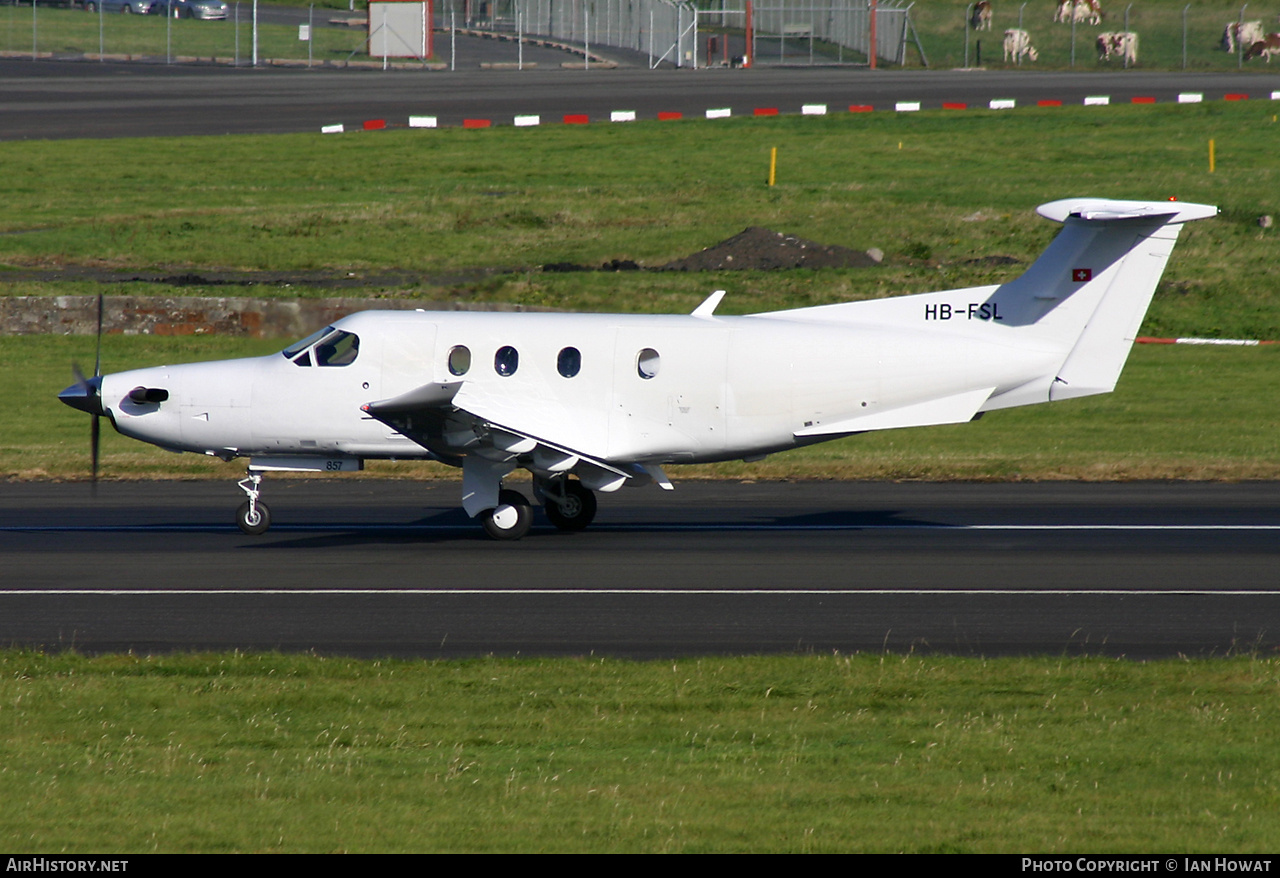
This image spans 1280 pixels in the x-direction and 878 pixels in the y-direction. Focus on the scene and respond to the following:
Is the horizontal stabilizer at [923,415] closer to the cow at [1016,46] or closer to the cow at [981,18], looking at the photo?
the cow at [1016,46]

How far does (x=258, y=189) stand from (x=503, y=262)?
1074cm

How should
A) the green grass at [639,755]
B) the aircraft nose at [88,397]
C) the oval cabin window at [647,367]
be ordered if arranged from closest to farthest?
the green grass at [639,755] → the oval cabin window at [647,367] → the aircraft nose at [88,397]

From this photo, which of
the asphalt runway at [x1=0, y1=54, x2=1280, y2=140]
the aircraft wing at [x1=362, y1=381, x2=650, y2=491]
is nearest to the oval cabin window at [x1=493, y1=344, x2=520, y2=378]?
the aircraft wing at [x1=362, y1=381, x2=650, y2=491]

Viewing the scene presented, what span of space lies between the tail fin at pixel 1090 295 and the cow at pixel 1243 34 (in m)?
60.7

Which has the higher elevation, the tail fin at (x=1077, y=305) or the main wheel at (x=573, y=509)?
the tail fin at (x=1077, y=305)

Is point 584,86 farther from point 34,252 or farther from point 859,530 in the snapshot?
point 859,530

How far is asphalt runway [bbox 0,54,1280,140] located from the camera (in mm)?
53906

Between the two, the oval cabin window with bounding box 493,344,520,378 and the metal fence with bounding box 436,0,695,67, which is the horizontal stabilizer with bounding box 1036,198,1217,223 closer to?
the oval cabin window with bounding box 493,344,520,378

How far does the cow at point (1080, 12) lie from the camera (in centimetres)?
7588

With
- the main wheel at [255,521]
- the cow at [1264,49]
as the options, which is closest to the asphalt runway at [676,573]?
the main wheel at [255,521]

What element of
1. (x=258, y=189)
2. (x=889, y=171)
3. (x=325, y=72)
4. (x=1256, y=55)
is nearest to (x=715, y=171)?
(x=889, y=171)

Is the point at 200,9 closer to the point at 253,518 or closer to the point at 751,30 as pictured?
the point at 751,30

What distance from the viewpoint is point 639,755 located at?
9.09 m

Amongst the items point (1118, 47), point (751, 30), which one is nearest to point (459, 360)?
point (751, 30)
